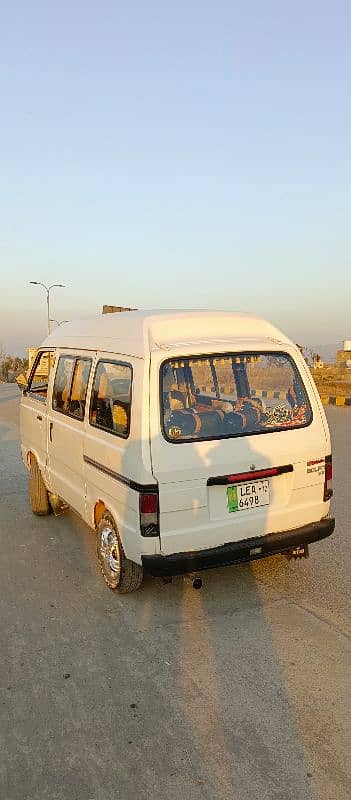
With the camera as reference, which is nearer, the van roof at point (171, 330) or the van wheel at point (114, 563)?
the van roof at point (171, 330)

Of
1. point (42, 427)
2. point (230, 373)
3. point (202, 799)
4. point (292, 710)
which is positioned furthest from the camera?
point (42, 427)

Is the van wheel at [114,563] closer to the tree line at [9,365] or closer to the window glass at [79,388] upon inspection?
the window glass at [79,388]

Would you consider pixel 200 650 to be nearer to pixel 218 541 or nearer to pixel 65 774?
pixel 218 541

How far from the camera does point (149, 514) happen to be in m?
3.70

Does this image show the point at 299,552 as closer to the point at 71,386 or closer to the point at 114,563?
the point at 114,563

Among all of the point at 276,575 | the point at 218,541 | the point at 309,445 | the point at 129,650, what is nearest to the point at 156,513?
the point at 218,541

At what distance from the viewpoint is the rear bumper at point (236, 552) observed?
3.77 metres

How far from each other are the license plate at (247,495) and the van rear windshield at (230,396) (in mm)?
366

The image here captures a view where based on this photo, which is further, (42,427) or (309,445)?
(42,427)

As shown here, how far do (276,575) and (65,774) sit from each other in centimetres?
254

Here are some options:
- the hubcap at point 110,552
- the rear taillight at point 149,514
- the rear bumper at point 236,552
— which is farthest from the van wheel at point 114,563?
the rear taillight at point 149,514

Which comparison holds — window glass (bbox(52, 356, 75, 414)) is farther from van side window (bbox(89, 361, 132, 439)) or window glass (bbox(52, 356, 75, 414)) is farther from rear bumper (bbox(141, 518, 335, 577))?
rear bumper (bbox(141, 518, 335, 577))

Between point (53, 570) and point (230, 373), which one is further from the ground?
point (230, 373)

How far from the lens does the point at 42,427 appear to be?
5.95m
